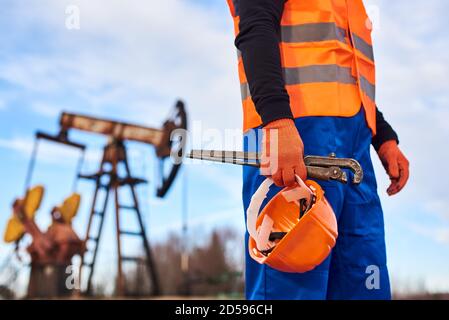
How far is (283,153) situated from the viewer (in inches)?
67.8

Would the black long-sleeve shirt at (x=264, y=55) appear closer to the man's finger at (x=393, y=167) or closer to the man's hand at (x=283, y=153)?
the man's hand at (x=283, y=153)

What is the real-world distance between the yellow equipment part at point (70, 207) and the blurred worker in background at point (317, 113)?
15010 mm

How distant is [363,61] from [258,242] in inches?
36.4


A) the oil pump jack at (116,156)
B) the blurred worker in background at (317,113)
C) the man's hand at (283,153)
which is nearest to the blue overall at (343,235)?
the blurred worker in background at (317,113)

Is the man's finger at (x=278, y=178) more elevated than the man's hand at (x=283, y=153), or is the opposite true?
the man's hand at (x=283, y=153)

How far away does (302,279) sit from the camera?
71.1 inches

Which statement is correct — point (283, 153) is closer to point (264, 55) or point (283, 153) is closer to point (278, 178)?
point (278, 178)

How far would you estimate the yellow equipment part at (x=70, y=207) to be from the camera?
16.3 m

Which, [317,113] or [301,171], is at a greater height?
[317,113]

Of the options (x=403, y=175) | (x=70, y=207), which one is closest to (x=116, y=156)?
(x=70, y=207)

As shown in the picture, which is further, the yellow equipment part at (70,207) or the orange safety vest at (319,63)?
the yellow equipment part at (70,207)

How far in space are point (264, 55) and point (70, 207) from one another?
50.5 ft

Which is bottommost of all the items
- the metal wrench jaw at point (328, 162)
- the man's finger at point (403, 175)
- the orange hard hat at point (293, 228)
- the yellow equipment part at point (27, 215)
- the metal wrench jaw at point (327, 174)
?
the orange hard hat at point (293, 228)

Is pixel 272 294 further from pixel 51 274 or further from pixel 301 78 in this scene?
pixel 51 274
